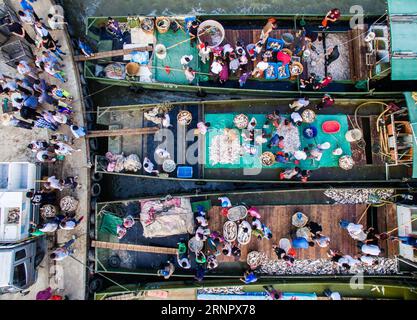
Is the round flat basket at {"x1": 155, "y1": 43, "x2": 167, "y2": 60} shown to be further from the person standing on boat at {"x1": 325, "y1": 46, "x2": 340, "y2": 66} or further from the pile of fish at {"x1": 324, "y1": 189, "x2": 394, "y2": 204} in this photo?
the pile of fish at {"x1": 324, "y1": 189, "x2": 394, "y2": 204}

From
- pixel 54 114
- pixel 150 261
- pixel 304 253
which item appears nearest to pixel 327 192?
pixel 304 253

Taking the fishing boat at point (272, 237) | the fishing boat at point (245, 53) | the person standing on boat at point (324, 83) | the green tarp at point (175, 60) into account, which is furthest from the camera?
the green tarp at point (175, 60)

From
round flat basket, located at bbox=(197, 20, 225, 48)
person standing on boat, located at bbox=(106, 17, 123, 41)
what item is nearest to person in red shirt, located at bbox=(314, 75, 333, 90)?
round flat basket, located at bbox=(197, 20, 225, 48)

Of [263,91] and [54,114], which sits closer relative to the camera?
[54,114]

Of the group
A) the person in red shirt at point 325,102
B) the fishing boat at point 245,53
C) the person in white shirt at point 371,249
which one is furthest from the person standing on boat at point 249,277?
the fishing boat at point 245,53

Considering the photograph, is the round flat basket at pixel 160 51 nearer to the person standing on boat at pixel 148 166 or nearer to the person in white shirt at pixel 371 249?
the person standing on boat at pixel 148 166

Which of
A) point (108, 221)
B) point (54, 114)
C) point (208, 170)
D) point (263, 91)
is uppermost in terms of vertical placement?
point (263, 91)

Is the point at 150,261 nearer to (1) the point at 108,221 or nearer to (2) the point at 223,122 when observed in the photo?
(1) the point at 108,221
